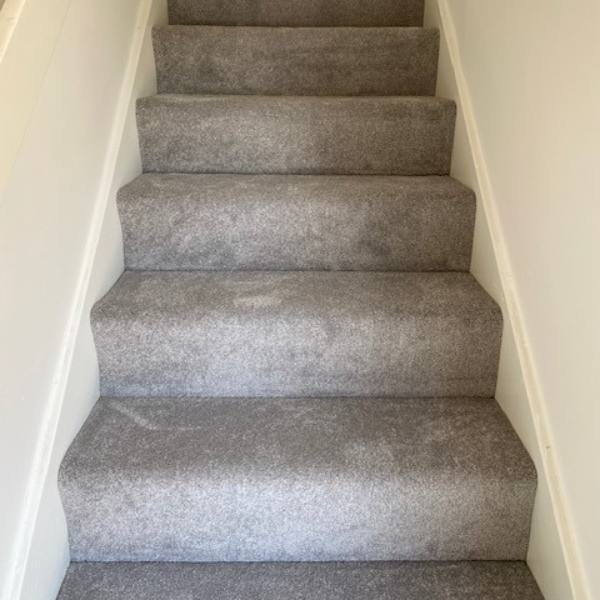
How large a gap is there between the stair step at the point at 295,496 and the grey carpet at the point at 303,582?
0.07 feet

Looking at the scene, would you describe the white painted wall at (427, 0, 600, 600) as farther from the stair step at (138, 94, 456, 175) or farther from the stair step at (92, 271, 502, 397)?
the stair step at (138, 94, 456, 175)

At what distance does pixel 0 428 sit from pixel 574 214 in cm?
94

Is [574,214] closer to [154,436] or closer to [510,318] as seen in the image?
[510,318]

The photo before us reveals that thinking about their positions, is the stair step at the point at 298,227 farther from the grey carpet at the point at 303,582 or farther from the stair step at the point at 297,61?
the grey carpet at the point at 303,582

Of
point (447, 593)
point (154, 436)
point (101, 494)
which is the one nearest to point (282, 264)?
point (154, 436)

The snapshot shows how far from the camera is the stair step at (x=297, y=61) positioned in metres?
1.85

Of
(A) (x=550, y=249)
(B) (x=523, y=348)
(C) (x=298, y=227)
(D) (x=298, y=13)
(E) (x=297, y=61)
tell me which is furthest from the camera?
(D) (x=298, y=13)

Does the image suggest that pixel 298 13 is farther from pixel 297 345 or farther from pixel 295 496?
pixel 295 496

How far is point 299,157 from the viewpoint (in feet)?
5.53

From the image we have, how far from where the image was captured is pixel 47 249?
109cm

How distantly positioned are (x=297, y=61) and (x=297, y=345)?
39.1 inches

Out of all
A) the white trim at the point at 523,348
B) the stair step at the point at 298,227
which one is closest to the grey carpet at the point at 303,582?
the white trim at the point at 523,348

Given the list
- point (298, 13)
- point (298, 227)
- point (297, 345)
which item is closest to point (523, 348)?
point (297, 345)

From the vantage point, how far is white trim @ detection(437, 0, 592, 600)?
989mm
